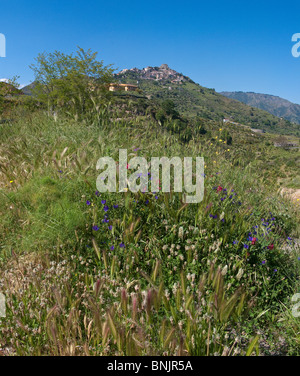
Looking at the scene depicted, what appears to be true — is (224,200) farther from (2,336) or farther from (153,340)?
(2,336)

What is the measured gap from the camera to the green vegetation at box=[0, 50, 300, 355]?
160cm

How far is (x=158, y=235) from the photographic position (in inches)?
105

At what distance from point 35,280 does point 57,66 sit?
17856mm

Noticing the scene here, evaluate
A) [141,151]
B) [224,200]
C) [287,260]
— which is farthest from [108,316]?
[141,151]
